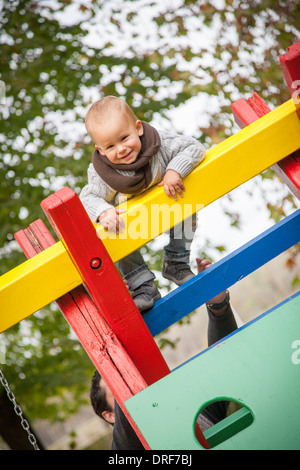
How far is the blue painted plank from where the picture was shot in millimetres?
1809

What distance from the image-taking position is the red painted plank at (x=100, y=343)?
1338 millimetres

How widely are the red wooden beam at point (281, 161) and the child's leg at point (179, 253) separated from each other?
480 millimetres

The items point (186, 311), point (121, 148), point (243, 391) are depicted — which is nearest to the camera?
point (243, 391)

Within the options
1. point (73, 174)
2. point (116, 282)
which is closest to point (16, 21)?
point (73, 174)

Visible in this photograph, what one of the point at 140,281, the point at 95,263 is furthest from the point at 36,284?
the point at 140,281

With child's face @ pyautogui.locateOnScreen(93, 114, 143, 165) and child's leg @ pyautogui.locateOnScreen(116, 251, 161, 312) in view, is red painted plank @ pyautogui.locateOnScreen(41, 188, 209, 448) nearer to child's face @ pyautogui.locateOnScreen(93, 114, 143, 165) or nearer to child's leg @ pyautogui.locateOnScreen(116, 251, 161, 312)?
child's leg @ pyautogui.locateOnScreen(116, 251, 161, 312)

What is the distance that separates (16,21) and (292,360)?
3.88 m

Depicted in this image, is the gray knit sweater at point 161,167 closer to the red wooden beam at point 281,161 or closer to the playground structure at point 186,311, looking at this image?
the playground structure at point 186,311

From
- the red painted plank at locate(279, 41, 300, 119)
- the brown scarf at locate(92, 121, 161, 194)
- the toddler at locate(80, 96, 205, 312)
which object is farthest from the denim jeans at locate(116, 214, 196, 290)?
the red painted plank at locate(279, 41, 300, 119)

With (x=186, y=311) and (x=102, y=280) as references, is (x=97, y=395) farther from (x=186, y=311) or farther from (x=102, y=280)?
(x=102, y=280)

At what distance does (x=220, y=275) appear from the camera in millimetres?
1839

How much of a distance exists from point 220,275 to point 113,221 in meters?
0.56

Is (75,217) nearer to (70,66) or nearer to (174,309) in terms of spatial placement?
(174,309)
